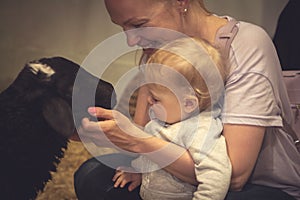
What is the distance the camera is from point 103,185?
37.5 inches

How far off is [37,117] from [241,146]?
39 centimetres

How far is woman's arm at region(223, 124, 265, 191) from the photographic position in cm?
82

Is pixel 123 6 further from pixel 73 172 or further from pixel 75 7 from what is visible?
pixel 73 172

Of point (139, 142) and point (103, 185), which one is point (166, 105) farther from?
point (103, 185)

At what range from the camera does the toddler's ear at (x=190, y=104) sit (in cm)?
79

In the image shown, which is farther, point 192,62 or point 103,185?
point 103,185

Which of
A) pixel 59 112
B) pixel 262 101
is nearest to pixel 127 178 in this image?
pixel 59 112

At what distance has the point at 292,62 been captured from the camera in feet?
3.58

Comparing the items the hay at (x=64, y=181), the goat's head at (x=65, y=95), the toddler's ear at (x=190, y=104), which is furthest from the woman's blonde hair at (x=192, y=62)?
the hay at (x=64, y=181)

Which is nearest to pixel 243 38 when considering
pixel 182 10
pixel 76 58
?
pixel 182 10

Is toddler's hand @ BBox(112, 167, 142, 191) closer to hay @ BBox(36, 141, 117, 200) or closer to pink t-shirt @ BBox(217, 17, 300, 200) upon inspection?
hay @ BBox(36, 141, 117, 200)

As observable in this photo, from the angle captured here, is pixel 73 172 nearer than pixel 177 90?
No

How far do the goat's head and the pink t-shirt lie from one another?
24cm

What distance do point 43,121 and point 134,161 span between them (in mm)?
193
